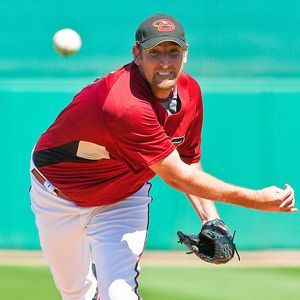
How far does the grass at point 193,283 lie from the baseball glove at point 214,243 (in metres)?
1.39

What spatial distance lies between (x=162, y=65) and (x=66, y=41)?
3.61 meters

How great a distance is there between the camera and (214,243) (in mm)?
4621

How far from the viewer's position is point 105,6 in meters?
7.77

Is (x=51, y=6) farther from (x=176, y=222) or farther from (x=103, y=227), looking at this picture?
(x=103, y=227)

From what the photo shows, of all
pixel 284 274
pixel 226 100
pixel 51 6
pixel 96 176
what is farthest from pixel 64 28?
pixel 96 176

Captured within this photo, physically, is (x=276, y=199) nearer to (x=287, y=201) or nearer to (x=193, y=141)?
(x=287, y=201)

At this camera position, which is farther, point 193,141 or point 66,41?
point 66,41

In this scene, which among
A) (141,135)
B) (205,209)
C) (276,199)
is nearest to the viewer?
(276,199)

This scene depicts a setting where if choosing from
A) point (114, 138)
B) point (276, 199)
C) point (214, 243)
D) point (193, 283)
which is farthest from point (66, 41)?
point (276, 199)

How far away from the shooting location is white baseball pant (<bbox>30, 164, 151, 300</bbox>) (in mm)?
4352

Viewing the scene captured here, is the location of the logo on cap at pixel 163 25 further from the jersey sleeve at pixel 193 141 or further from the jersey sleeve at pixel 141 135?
the jersey sleeve at pixel 193 141

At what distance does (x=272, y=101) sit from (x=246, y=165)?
624 mm

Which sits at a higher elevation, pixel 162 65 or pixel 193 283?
pixel 162 65

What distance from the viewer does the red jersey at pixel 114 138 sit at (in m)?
4.07
